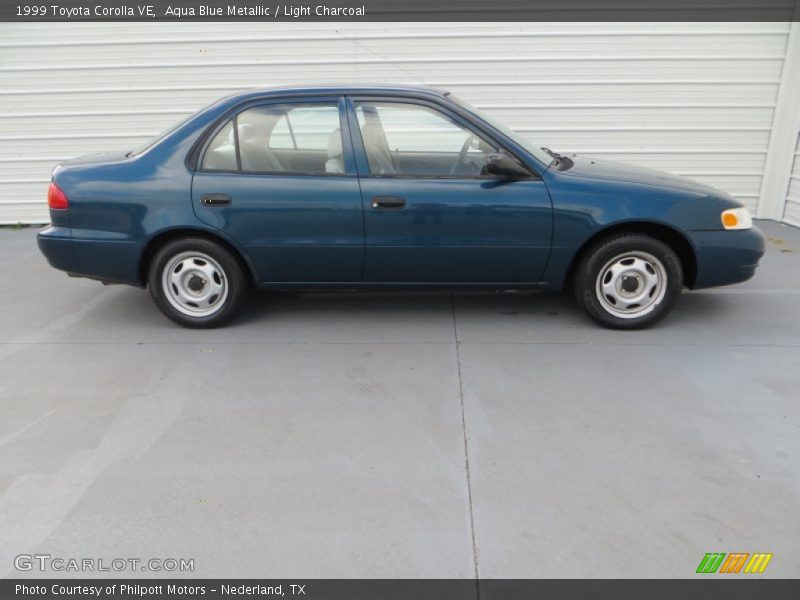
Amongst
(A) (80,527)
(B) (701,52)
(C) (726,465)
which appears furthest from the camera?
(B) (701,52)

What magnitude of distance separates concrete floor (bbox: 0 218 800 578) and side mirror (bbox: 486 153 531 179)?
1.09m

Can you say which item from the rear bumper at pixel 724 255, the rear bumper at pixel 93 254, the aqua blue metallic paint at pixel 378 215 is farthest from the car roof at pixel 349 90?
the rear bumper at pixel 724 255

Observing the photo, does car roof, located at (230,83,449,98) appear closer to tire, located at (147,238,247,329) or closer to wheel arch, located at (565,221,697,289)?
tire, located at (147,238,247,329)

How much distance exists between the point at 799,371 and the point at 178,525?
3596mm

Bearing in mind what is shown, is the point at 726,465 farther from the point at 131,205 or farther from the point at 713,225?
the point at 131,205

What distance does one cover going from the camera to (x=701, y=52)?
23.6 ft

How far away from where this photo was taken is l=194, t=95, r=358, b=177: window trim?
435cm

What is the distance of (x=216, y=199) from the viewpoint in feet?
14.2

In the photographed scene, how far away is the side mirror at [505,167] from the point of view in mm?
4211

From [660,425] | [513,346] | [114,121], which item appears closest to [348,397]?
[513,346]

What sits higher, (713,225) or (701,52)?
(701,52)
